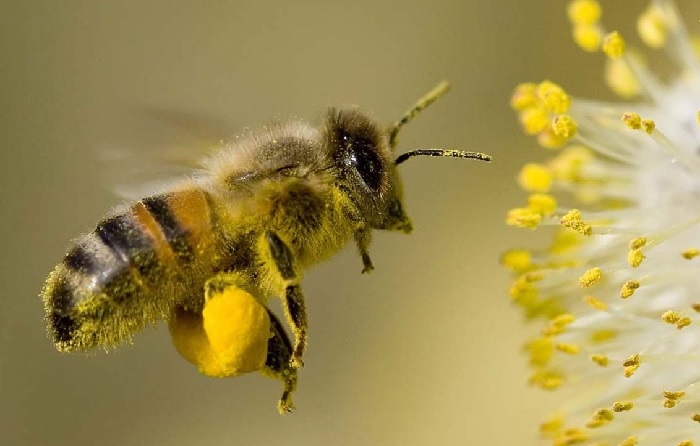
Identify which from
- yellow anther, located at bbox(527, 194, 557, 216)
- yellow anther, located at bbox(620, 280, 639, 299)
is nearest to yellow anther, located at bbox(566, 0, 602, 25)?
yellow anther, located at bbox(527, 194, 557, 216)

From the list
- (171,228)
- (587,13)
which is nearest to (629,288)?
(587,13)

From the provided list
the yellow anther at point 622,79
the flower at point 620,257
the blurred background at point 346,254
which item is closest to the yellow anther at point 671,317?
the flower at point 620,257

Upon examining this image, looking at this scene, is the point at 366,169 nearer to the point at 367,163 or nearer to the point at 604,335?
the point at 367,163

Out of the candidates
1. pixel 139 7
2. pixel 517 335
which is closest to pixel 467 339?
pixel 517 335

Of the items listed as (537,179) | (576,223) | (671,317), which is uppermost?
(537,179)

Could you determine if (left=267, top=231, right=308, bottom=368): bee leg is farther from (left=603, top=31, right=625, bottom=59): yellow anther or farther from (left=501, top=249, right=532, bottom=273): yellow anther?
(left=603, top=31, right=625, bottom=59): yellow anther

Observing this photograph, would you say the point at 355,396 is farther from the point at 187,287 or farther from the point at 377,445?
the point at 187,287
